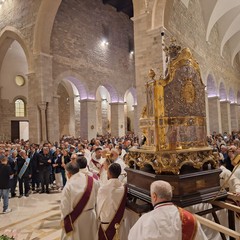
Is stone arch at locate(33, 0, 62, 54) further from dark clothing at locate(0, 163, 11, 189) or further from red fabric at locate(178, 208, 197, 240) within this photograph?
red fabric at locate(178, 208, 197, 240)

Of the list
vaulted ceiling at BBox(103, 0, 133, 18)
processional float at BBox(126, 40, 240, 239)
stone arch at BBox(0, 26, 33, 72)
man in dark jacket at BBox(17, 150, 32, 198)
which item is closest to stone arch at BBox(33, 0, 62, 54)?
stone arch at BBox(0, 26, 33, 72)

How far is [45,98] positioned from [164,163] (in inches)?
465

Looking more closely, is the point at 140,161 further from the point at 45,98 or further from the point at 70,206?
the point at 45,98

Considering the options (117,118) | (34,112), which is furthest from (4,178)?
(117,118)

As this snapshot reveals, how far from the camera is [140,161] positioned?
3.56 m

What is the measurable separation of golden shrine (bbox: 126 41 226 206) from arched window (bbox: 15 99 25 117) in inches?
694

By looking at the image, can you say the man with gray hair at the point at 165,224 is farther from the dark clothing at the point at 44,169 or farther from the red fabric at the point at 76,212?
the dark clothing at the point at 44,169

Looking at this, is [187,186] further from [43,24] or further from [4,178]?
[43,24]

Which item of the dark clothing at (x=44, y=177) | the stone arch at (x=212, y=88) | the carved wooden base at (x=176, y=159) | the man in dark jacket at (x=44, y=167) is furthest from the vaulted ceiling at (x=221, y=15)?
the carved wooden base at (x=176, y=159)

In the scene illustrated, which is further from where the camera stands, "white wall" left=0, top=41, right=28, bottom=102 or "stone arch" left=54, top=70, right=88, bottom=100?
"white wall" left=0, top=41, right=28, bottom=102

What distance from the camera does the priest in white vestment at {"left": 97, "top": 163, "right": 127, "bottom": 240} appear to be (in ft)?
10.6

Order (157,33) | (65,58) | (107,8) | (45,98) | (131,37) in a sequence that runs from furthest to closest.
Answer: (131,37)
(107,8)
(65,58)
(45,98)
(157,33)

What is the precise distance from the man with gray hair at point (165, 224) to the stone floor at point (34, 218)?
300 centimetres

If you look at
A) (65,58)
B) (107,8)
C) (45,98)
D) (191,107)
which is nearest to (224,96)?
(107,8)
